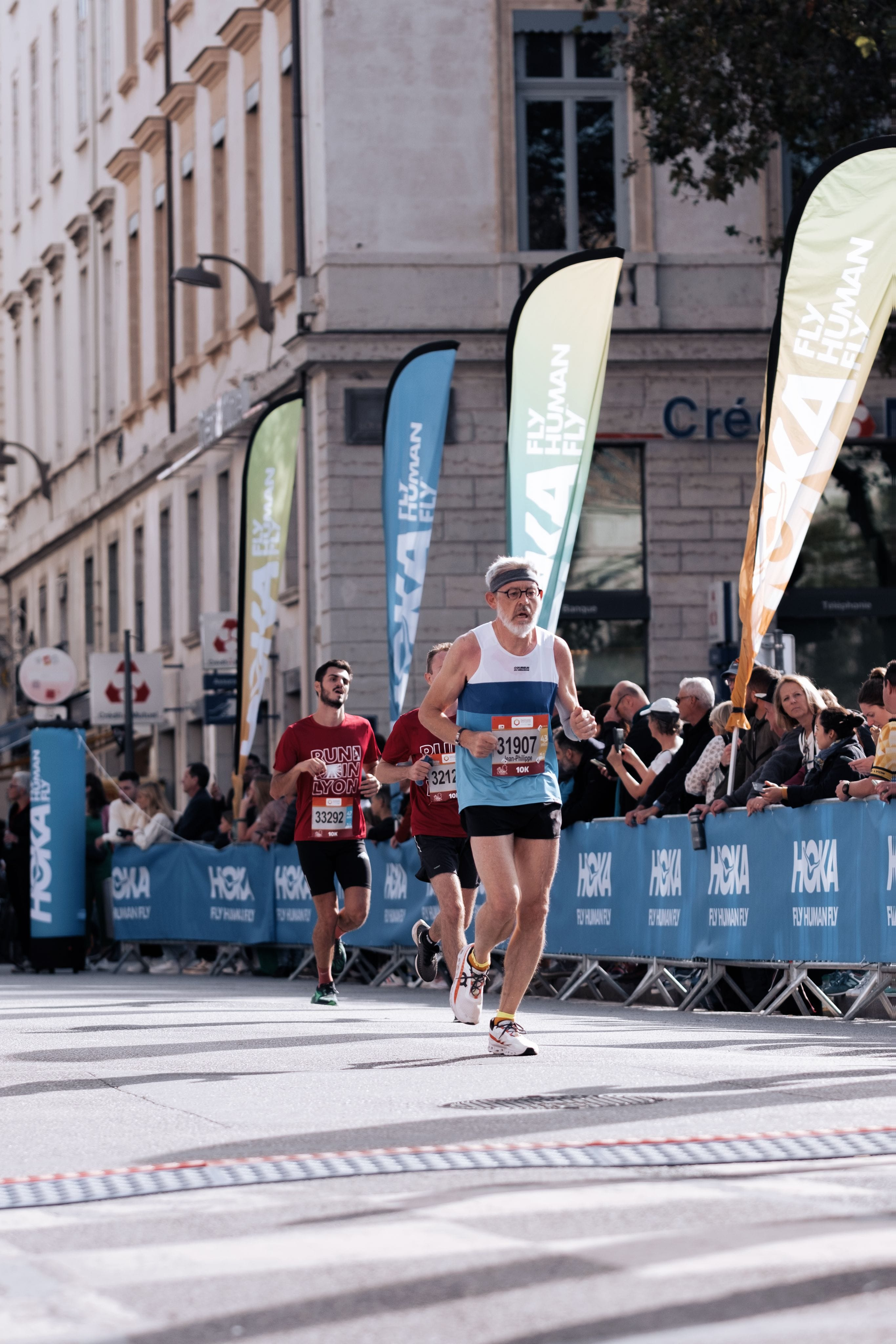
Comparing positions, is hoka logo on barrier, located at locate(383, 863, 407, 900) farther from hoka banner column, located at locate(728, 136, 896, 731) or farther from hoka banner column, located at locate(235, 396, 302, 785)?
hoka banner column, located at locate(235, 396, 302, 785)

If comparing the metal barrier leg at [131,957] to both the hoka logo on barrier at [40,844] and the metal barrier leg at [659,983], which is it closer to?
the hoka logo on barrier at [40,844]

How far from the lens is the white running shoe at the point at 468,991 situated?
10711 millimetres

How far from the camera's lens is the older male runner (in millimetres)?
10289

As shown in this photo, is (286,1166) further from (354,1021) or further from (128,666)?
(128,666)

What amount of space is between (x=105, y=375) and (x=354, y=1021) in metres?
33.6

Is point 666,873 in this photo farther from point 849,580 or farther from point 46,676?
point 849,580

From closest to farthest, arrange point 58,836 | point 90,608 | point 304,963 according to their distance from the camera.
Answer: point 304,963, point 58,836, point 90,608

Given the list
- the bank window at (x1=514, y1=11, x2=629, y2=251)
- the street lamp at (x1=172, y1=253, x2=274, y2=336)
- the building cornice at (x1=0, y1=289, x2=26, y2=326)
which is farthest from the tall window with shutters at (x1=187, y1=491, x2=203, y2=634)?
the building cornice at (x1=0, y1=289, x2=26, y2=326)

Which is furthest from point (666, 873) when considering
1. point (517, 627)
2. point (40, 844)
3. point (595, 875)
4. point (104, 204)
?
point (104, 204)

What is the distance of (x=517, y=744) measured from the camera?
10.3 meters

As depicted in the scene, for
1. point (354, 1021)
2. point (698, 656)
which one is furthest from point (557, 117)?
point (354, 1021)

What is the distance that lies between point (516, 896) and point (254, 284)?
80.3 feet

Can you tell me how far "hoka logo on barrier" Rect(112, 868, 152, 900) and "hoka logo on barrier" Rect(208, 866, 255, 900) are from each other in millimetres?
1669

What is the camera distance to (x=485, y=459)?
3158cm
